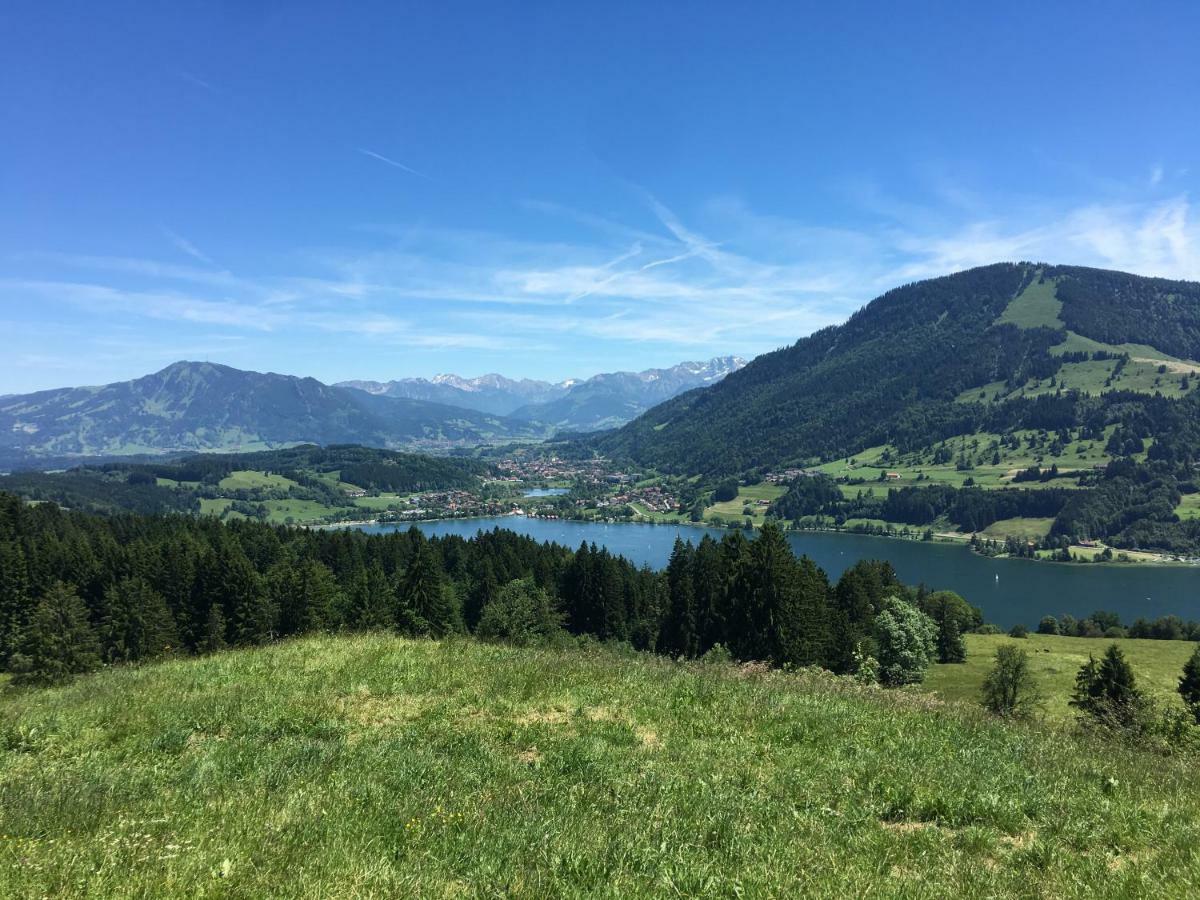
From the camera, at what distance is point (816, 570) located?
58.8 metres

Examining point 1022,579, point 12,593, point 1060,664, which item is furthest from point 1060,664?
point 12,593

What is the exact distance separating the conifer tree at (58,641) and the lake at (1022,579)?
3284 inches

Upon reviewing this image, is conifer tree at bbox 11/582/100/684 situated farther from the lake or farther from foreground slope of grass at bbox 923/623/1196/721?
the lake

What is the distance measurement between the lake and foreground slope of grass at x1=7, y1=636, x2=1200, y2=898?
107 meters

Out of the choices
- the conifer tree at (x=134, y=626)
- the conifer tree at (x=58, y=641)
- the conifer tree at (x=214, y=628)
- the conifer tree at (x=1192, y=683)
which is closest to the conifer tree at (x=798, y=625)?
the conifer tree at (x=1192, y=683)

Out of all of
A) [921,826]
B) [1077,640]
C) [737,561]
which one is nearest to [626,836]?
[921,826]

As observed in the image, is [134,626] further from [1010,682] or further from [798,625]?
[1010,682]

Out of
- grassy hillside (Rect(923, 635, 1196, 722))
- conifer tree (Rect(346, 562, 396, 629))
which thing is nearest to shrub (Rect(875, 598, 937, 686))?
grassy hillside (Rect(923, 635, 1196, 722))

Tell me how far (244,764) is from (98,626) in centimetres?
5767

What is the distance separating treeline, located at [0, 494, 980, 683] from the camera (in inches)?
1807

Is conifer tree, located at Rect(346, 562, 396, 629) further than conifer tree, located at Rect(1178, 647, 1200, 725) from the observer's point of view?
Yes

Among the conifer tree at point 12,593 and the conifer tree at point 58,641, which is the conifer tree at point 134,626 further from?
the conifer tree at point 12,593

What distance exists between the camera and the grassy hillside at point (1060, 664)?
61719 mm

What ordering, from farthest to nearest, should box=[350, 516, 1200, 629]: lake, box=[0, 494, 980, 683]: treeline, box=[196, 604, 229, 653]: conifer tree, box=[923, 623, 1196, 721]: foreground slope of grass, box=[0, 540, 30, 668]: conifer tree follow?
box=[350, 516, 1200, 629]: lake
box=[923, 623, 1196, 721]: foreground slope of grass
box=[0, 540, 30, 668]: conifer tree
box=[196, 604, 229, 653]: conifer tree
box=[0, 494, 980, 683]: treeline
